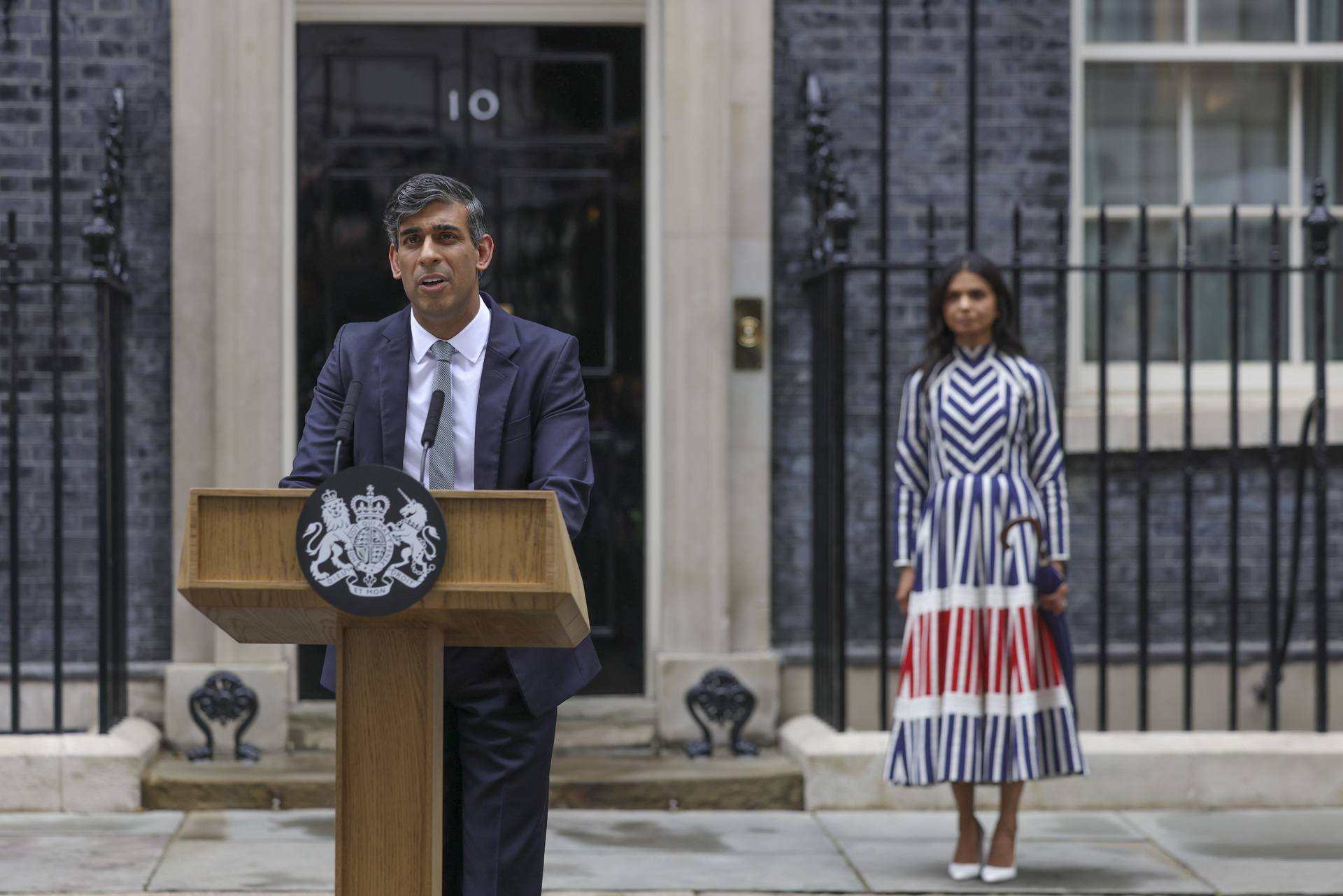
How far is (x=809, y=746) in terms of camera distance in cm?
623

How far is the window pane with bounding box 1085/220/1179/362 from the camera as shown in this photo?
711 centimetres

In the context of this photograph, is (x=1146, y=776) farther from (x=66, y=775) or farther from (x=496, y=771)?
(x=66, y=775)

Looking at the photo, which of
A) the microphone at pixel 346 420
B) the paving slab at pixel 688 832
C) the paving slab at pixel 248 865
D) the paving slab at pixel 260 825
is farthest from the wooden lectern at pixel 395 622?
the paving slab at pixel 260 825

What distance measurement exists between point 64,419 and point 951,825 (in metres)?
3.51

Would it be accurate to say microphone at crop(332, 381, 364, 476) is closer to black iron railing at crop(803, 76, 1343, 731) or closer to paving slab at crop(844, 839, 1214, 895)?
paving slab at crop(844, 839, 1214, 895)

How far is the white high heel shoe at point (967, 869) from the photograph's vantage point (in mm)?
5188

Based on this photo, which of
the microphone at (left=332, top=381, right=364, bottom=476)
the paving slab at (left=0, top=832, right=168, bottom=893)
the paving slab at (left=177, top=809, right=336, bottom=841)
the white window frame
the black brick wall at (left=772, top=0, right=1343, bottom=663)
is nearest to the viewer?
the microphone at (left=332, top=381, right=364, bottom=476)

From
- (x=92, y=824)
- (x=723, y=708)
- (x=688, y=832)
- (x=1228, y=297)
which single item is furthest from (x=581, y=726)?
(x=1228, y=297)

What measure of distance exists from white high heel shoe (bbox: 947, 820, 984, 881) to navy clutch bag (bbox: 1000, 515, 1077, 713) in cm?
49

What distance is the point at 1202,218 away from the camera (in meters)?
7.20

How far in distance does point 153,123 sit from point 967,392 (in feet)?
10.9

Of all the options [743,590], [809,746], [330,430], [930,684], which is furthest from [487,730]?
A: [743,590]

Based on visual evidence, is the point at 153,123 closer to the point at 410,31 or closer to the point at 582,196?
the point at 410,31

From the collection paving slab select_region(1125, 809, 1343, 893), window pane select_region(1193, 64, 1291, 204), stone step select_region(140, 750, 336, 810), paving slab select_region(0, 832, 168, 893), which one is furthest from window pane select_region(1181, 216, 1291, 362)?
paving slab select_region(0, 832, 168, 893)
